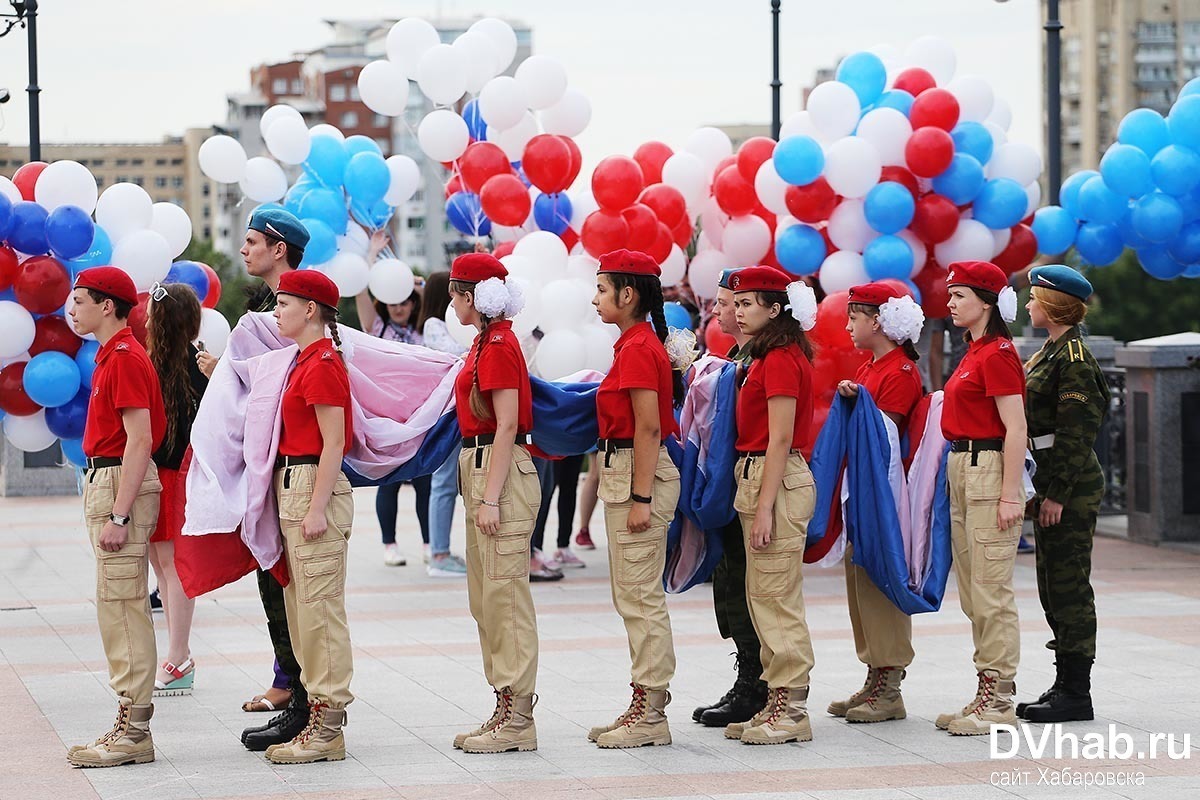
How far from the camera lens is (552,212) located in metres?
11.5

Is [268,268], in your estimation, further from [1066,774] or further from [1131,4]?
[1131,4]

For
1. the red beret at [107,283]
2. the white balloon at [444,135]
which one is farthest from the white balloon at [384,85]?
the red beret at [107,283]

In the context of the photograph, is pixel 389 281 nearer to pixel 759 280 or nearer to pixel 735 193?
pixel 735 193

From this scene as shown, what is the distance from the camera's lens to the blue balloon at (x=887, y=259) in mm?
10586

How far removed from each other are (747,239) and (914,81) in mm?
1605

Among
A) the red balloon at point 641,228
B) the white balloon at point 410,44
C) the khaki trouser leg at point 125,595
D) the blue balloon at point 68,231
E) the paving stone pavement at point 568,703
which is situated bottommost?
the paving stone pavement at point 568,703

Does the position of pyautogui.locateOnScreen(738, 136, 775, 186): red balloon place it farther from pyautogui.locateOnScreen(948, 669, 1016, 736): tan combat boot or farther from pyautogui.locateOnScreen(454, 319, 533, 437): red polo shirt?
pyautogui.locateOnScreen(948, 669, 1016, 736): tan combat boot

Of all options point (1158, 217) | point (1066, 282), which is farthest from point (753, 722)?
point (1158, 217)

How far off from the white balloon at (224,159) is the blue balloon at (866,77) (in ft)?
13.4

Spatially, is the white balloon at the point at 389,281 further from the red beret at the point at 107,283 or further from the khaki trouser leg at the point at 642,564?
the khaki trouser leg at the point at 642,564

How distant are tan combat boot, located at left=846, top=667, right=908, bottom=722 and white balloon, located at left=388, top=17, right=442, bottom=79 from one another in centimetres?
621

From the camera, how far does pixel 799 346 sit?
6.66m

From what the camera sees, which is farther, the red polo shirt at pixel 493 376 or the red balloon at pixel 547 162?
the red balloon at pixel 547 162

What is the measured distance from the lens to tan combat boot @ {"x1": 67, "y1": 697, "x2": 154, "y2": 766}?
627cm
